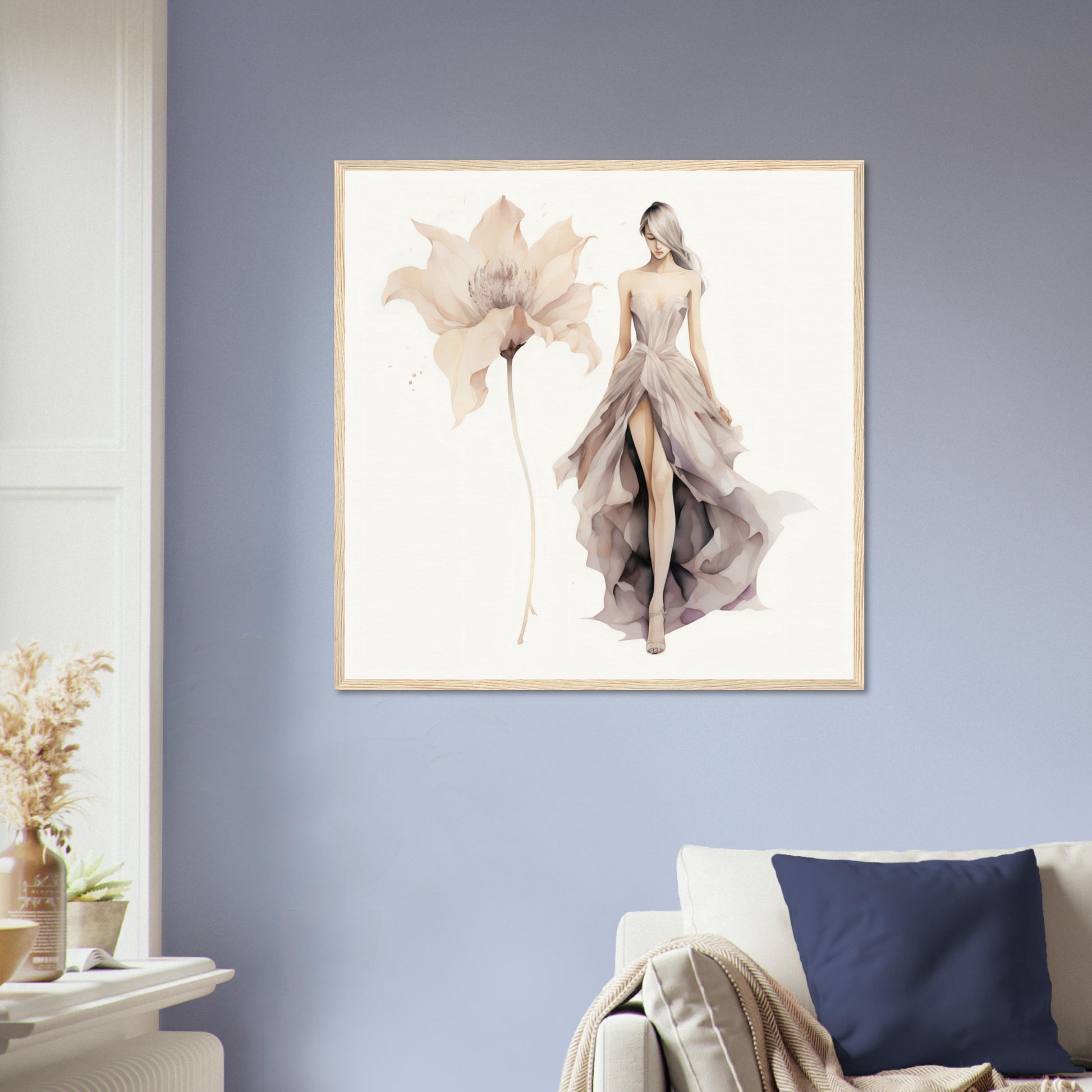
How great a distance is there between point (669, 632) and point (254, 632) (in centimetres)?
102

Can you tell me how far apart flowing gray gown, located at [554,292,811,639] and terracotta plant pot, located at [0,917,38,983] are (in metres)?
1.35

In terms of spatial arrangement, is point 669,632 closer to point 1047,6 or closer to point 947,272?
point 947,272

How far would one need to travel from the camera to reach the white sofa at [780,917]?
6.52 feet

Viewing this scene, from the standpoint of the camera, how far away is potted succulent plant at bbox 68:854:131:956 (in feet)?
6.84

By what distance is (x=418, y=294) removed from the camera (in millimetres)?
2502

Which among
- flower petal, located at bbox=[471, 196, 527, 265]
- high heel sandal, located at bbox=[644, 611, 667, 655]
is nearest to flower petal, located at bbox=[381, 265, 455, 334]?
flower petal, located at bbox=[471, 196, 527, 265]

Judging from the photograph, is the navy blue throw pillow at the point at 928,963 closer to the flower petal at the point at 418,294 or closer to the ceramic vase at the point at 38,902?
the ceramic vase at the point at 38,902

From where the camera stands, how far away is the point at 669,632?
2.46 meters

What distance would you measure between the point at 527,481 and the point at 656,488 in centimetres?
32

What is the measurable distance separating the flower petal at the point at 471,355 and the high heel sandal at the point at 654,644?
0.67 m

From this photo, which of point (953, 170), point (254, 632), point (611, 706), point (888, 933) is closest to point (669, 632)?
point (611, 706)

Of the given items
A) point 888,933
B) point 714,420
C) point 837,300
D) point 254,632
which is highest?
point 837,300

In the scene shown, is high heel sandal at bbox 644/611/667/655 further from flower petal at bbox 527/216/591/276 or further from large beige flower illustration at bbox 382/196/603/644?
flower petal at bbox 527/216/591/276

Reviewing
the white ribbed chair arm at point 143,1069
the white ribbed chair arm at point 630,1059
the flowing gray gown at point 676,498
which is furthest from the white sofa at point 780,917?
the white ribbed chair arm at point 143,1069
